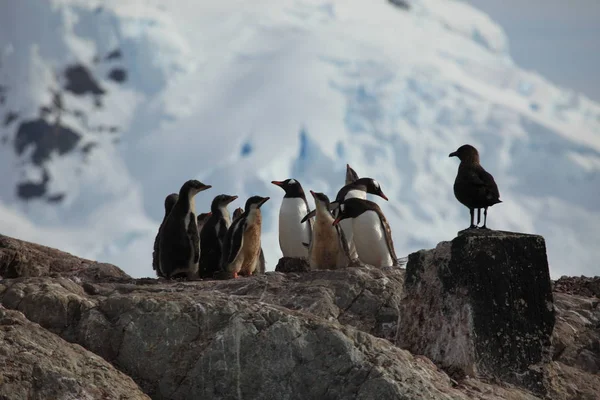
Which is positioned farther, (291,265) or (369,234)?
(369,234)

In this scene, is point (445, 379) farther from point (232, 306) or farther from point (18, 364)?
point (18, 364)

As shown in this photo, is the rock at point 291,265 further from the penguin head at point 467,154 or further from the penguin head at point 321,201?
the penguin head at point 467,154

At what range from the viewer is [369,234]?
50.5ft

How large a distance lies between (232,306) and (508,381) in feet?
8.01

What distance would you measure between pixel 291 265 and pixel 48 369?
23.2 ft

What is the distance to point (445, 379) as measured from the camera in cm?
873

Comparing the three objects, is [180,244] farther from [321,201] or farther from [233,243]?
[321,201]

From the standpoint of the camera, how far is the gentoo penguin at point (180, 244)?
15.2 metres

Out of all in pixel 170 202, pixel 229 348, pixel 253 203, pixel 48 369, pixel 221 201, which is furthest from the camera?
pixel 170 202

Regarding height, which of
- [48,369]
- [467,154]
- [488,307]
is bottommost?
[48,369]

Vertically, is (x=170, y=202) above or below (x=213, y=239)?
above

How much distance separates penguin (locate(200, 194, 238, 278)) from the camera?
16.4m

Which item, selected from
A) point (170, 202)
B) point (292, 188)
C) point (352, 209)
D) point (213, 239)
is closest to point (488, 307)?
point (352, 209)

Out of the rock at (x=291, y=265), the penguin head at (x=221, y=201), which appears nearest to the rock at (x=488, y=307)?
the rock at (x=291, y=265)
